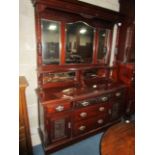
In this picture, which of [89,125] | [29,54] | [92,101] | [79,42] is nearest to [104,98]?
[92,101]

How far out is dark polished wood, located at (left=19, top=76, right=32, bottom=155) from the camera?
4.58 feet

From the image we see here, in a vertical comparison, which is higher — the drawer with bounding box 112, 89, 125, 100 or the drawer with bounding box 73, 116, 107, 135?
the drawer with bounding box 112, 89, 125, 100

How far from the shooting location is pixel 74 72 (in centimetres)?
216

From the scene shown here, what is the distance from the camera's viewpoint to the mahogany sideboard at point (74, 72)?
1.74 m

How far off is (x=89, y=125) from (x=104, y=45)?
1432mm

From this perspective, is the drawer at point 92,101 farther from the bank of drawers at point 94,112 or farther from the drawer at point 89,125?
the drawer at point 89,125

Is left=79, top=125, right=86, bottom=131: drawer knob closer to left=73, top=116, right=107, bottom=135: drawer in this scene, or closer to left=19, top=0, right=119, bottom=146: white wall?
left=73, top=116, right=107, bottom=135: drawer

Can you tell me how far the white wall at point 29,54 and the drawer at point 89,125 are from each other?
25.7 inches

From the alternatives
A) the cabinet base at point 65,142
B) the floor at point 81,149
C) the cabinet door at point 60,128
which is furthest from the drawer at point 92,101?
the floor at point 81,149

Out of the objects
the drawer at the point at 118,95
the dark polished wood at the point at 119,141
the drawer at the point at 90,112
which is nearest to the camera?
the dark polished wood at the point at 119,141

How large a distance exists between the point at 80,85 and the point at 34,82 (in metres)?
0.73

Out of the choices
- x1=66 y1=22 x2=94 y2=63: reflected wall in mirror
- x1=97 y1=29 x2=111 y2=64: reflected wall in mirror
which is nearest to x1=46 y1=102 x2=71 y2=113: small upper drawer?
x1=66 y1=22 x2=94 y2=63: reflected wall in mirror
